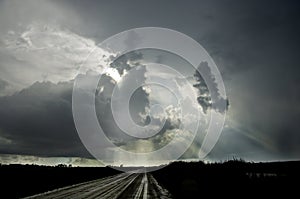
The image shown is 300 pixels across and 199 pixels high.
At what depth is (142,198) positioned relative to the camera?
843 inches

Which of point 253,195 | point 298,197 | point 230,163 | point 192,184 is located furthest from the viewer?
point 230,163

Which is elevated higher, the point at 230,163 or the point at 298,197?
the point at 230,163

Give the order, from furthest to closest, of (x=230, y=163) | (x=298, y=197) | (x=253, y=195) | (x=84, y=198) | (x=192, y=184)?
(x=230, y=163), (x=192, y=184), (x=84, y=198), (x=253, y=195), (x=298, y=197)

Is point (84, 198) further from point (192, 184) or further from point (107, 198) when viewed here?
point (192, 184)

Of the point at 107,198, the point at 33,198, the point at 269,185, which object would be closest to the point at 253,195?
the point at 269,185

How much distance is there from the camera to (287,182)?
2094 cm

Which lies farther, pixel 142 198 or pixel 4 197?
pixel 142 198

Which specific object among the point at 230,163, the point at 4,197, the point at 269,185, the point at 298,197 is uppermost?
the point at 230,163

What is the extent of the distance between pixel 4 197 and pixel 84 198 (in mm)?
4922

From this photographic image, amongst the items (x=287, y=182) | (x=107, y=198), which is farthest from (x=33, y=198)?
(x=287, y=182)

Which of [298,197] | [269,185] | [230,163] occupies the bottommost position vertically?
[298,197]

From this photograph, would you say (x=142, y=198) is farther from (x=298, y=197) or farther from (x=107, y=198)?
(x=298, y=197)

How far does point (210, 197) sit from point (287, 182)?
5366 millimetres

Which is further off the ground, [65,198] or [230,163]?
[230,163]
